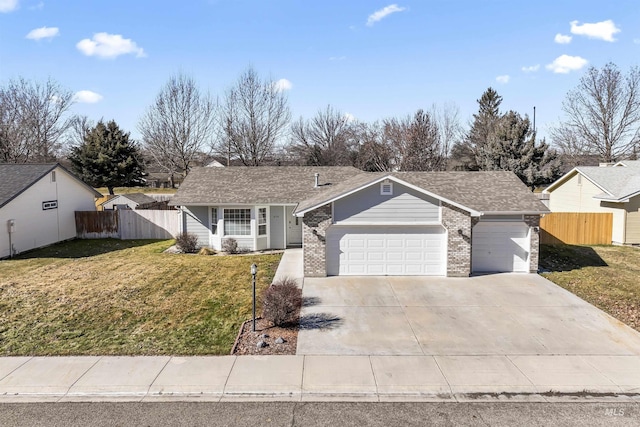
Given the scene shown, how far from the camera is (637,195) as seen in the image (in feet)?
66.0

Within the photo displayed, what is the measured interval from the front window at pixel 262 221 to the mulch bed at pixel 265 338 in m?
9.42

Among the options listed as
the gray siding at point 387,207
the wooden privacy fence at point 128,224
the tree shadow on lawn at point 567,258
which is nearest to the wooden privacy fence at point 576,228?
the tree shadow on lawn at point 567,258

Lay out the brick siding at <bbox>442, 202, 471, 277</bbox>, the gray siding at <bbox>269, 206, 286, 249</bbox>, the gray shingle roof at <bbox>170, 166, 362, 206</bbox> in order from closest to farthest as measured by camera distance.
A: the brick siding at <bbox>442, 202, 471, 277</bbox> < the gray shingle roof at <bbox>170, 166, 362, 206</bbox> < the gray siding at <bbox>269, 206, 286, 249</bbox>

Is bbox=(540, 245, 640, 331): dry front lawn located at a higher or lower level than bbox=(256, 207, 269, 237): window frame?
lower

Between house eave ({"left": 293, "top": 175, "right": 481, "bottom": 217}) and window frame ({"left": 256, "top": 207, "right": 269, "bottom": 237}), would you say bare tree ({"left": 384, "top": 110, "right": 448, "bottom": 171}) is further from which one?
house eave ({"left": 293, "top": 175, "right": 481, "bottom": 217})

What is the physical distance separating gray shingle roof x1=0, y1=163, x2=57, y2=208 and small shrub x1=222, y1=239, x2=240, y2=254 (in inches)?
386

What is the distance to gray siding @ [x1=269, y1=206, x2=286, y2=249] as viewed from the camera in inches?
791

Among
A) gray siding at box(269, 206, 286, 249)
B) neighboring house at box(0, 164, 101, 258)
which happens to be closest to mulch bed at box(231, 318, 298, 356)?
gray siding at box(269, 206, 286, 249)

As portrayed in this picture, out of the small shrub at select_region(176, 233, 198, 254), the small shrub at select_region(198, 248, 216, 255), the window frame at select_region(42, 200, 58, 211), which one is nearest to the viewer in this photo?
the small shrub at select_region(198, 248, 216, 255)

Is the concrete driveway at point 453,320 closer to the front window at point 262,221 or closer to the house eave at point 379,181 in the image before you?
the house eave at point 379,181

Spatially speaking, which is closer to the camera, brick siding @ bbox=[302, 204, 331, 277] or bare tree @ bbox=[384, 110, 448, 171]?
brick siding @ bbox=[302, 204, 331, 277]

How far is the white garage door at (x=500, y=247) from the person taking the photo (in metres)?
15.2

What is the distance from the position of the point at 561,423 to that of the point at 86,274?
50.4 feet

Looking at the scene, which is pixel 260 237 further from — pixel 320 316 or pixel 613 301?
pixel 613 301
